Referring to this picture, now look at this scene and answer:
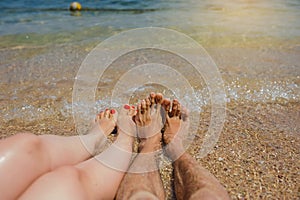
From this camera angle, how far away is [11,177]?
1.25 m

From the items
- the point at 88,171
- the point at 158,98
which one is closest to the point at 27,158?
the point at 88,171

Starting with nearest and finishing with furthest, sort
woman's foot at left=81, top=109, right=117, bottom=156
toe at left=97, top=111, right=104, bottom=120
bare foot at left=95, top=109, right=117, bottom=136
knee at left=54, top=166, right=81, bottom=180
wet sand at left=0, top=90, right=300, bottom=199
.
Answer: knee at left=54, top=166, right=81, bottom=180
wet sand at left=0, top=90, right=300, bottom=199
woman's foot at left=81, top=109, right=117, bottom=156
bare foot at left=95, top=109, right=117, bottom=136
toe at left=97, top=111, right=104, bottom=120

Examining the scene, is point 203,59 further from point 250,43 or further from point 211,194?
point 211,194

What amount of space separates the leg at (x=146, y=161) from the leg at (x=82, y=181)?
0.21 feet

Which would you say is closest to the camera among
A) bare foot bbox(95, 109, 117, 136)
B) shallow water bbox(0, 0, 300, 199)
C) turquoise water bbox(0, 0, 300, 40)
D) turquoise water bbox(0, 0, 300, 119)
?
shallow water bbox(0, 0, 300, 199)

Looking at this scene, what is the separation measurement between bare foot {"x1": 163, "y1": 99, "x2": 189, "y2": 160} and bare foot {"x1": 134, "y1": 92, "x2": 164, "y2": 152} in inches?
2.4

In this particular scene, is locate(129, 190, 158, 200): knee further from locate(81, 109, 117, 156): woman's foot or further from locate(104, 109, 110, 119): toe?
locate(104, 109, 110, 119): toe

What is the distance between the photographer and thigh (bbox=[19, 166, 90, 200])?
1.22m

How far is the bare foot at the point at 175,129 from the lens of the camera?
2.00m

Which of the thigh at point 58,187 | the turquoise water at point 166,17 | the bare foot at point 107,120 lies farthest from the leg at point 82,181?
the turquoise water at point 166,17

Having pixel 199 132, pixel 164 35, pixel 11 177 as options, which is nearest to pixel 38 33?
pixel 164 35

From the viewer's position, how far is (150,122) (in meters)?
2.38

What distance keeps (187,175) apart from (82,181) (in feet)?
1.96

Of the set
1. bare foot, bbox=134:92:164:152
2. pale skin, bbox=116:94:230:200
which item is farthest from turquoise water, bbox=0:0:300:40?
pale skin, bbox=116:94:230:200
